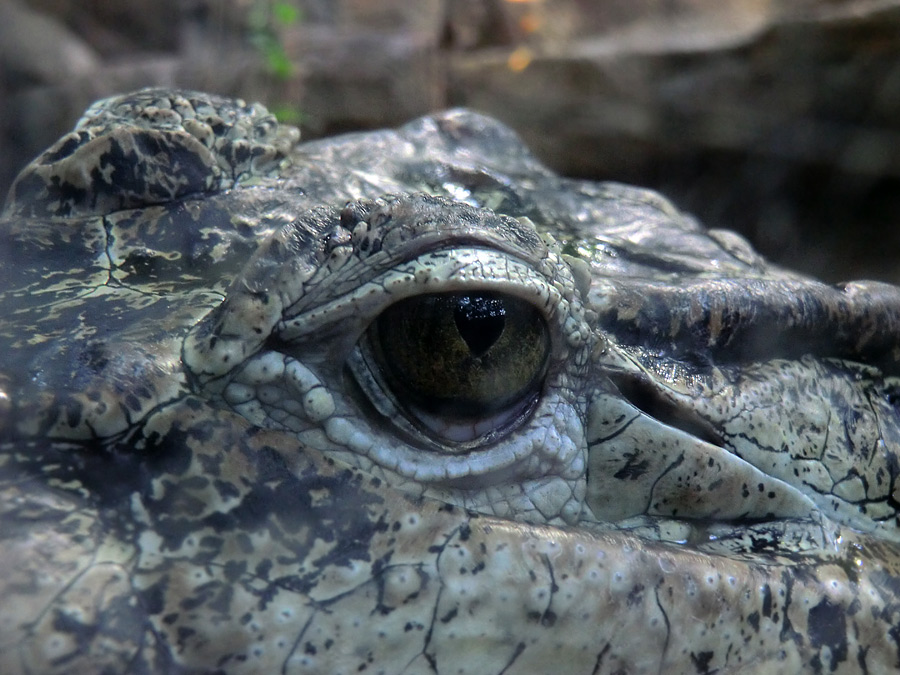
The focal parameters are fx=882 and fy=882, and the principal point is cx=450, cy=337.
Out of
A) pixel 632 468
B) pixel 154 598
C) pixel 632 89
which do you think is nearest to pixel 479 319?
pixel 632 468

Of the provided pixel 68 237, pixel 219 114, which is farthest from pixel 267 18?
pixel 68 237

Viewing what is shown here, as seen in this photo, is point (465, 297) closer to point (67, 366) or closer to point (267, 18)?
point (67, 366)

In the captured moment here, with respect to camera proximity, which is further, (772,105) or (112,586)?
(772,105)

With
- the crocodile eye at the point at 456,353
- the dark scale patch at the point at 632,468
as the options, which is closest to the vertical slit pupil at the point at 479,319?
the crocodile eye at the point at 456,353

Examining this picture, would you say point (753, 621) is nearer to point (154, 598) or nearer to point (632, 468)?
point (632, 468)

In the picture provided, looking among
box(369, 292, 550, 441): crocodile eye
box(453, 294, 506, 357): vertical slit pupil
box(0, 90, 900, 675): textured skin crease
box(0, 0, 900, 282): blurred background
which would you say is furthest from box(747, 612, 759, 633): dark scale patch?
box(0, 0, 900, 282): blurred background

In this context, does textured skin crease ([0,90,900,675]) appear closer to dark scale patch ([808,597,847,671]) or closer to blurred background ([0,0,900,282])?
dark scale patch ([808,597,847,671])
